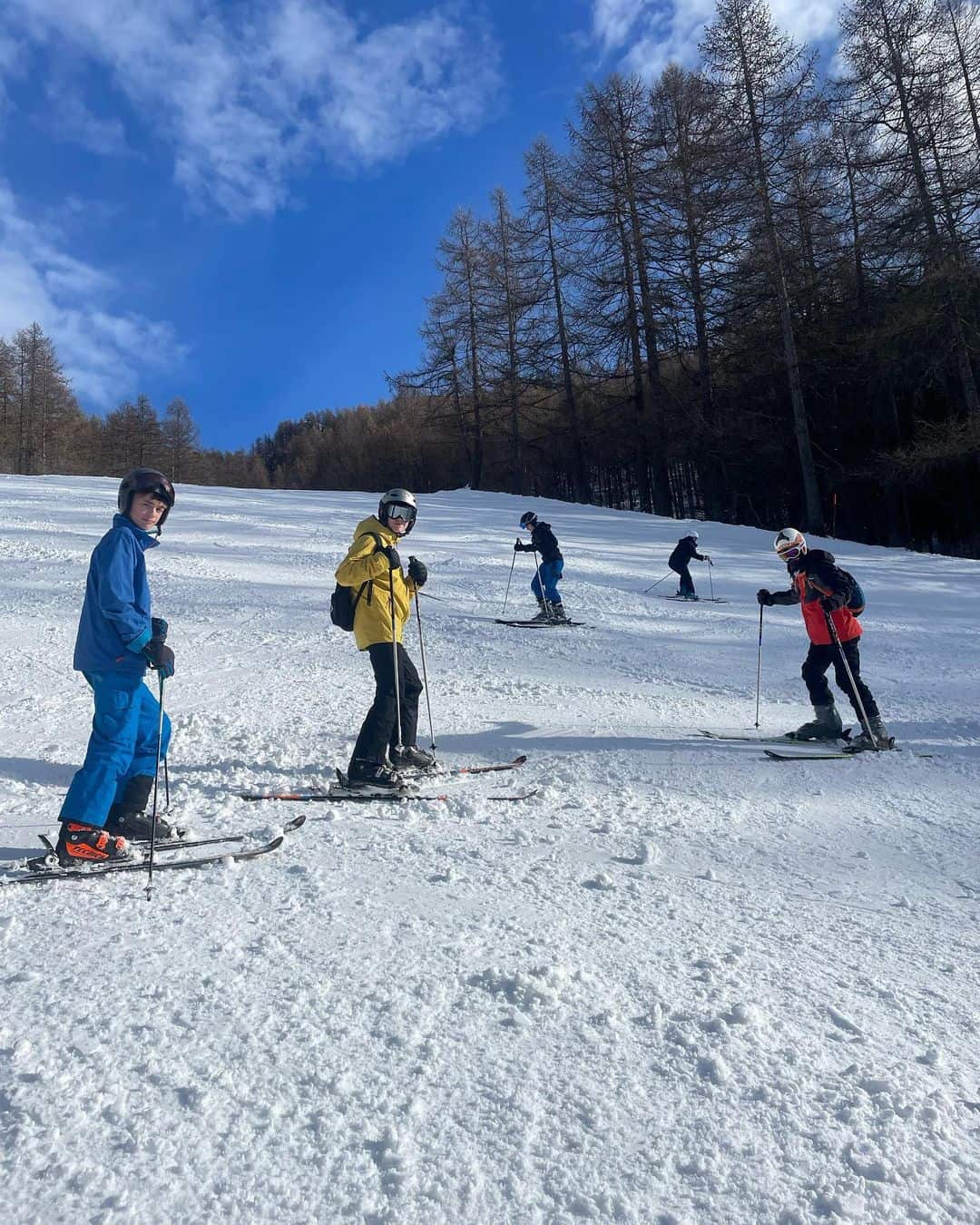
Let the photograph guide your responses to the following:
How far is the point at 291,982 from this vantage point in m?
2.48

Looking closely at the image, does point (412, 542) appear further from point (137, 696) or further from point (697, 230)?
point (697, 230)

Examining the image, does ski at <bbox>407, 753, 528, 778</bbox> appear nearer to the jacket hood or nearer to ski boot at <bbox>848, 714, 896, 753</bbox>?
ski boot at <bbox>848, 714, 896, 753</bbox>

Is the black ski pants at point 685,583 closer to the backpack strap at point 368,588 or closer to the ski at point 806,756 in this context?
the ski at point 806,756

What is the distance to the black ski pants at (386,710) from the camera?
15.6 ft

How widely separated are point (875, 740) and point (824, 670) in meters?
0.73

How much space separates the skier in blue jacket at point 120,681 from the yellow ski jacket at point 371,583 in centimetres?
132

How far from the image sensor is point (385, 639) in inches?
195

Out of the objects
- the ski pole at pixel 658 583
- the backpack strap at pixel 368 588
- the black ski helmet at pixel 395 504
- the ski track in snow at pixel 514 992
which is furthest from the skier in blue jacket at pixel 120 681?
the ski pole at pixel 658 583

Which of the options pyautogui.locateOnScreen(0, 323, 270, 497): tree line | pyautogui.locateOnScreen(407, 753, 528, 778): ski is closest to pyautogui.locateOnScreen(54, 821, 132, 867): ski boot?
pyautogui.locateOnScreen(407, 753, 528, 778): ski

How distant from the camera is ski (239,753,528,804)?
4492 mm

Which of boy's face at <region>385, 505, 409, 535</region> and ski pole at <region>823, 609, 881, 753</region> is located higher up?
boy's face at <region>385, 505, 409, 535</region>

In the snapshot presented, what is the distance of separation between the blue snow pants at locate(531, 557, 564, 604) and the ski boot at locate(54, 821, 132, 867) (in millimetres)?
8061

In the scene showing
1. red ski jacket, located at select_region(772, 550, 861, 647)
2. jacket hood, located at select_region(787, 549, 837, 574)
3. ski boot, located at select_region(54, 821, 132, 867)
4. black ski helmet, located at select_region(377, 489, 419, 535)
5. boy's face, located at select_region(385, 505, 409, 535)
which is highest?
black ski helmet, located at select_region(377, 489, 419, 535)

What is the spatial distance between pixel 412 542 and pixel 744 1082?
14.5m
